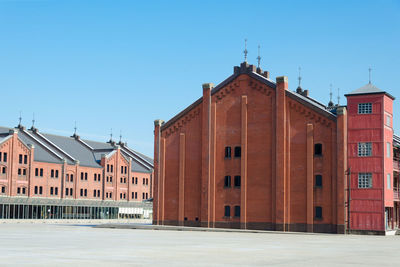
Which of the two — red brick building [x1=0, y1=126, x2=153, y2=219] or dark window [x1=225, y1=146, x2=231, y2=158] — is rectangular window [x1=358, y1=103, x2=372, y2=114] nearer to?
dark window [x1=225, y1=146, x2=231, y2=158]

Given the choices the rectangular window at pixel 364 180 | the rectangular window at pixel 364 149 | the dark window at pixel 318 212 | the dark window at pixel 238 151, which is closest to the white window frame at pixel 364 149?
the rectangular window at pixel 364 149

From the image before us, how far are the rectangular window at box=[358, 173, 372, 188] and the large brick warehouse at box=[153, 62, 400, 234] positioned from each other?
0.09 m

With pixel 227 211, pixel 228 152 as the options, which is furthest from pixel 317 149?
pixel 227 211

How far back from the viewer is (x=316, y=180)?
53.0 m

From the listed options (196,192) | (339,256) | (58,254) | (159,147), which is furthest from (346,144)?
(58,254)

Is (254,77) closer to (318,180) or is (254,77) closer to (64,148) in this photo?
(318,180)

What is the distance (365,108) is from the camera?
51.9 metres

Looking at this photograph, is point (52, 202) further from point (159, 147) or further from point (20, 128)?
point (159, 147)

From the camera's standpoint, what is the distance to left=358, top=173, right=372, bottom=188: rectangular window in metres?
50.9

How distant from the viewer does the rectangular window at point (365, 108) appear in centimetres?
5175

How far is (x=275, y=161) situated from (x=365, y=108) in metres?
9.64

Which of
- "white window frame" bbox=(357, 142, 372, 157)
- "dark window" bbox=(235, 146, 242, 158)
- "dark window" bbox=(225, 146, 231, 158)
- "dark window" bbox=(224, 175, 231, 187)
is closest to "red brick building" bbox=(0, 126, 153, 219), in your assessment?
"dark window" bbox=(224, 175, 231, 187)

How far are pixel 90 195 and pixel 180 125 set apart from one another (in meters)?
39.8

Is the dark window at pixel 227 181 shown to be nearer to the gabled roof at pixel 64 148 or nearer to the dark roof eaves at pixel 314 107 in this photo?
the dark roof eaves at pixel 314 107
